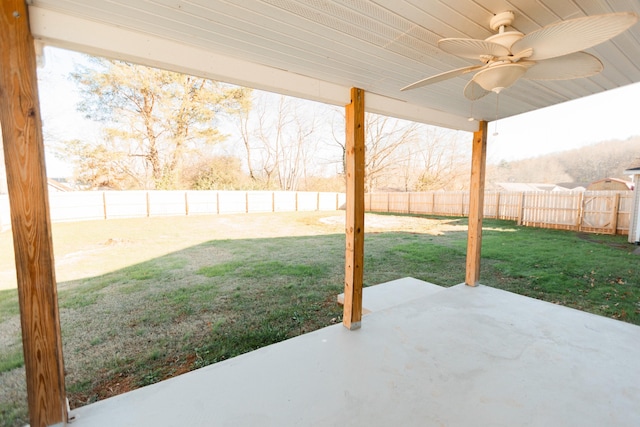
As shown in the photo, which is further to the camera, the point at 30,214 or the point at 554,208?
the point at 554,208

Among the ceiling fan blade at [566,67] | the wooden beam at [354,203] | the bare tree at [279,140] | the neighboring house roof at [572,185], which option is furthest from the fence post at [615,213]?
the neighboring house roof at [572,185]

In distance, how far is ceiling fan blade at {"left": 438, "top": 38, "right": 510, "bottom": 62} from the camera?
117 cm

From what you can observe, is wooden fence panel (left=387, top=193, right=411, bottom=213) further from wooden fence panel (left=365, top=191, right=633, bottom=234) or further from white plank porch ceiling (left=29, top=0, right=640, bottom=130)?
white plank porch ceiling (left=29, top=0, right=640, bottom=130)

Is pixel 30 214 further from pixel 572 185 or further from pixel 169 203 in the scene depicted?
pixel 572 185

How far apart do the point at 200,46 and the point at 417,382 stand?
94.5 inches

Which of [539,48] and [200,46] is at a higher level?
[200,46]

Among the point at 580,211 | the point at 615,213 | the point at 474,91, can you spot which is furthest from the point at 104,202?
the point at 615,213

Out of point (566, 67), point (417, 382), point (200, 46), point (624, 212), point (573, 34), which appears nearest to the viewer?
point (573, 34)

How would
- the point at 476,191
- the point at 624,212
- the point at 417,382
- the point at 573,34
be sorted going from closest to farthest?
the point at 573,34
the point at 417,382
the point at 476,191
the point at 624,212

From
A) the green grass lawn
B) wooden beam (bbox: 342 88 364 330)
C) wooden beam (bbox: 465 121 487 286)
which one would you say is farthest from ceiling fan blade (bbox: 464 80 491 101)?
the green grass lawn

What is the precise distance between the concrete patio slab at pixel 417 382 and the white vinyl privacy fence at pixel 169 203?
5.68 metres

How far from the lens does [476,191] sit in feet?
10.4

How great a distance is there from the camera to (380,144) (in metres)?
14.0

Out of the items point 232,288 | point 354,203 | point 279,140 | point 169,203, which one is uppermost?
point 279,140
